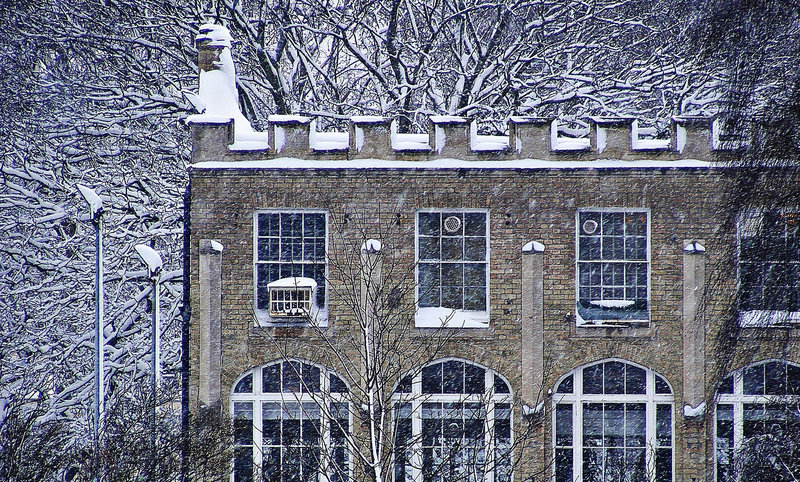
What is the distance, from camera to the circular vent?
16984mm

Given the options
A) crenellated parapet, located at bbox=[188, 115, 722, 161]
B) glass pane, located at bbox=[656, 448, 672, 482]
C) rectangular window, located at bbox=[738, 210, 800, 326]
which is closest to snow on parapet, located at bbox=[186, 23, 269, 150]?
crenellated parapet, located at bbox=[188, 115, 722, 161]

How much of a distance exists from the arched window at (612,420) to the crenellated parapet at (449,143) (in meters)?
3.74

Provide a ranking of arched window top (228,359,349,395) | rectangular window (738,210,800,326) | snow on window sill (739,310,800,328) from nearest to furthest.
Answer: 1. rectangular window (738,210,800,326)
2. snow on window sill (739,310,800,328)
3. arched window top (228,359,349,395)

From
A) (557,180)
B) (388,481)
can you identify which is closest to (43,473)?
(388,481)

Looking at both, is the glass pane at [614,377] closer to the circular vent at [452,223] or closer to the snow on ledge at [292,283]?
the circular vent at [452,223]

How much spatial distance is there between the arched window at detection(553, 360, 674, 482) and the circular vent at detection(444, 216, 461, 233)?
3.17 meters

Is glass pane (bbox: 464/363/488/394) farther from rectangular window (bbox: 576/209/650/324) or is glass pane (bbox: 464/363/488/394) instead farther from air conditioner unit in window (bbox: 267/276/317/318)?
air conditioner unit in window (bbox: 267/276/317/318)

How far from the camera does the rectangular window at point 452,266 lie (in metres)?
16.9

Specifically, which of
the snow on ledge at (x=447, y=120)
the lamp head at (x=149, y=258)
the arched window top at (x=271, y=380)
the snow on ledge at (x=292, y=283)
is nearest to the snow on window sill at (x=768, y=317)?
the snow on ledge at (x=447, y=120)

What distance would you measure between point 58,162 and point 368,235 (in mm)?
9052

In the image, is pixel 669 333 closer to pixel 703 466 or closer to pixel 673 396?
pixel 673 396

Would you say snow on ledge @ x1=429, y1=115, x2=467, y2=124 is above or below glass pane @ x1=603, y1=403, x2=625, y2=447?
above

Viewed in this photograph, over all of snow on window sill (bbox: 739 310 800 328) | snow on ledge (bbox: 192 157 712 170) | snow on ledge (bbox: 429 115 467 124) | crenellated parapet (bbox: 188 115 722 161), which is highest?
snow on ledge (bbox: 429 115 467 124)

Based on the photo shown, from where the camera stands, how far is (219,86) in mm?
17875
